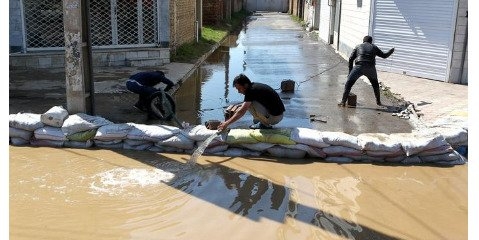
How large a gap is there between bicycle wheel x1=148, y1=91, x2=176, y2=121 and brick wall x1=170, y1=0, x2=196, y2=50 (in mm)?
6228

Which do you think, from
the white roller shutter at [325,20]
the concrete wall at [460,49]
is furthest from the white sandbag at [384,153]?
the white roller shutter at [325,20]

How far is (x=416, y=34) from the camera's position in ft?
40.0

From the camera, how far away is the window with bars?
12867mm

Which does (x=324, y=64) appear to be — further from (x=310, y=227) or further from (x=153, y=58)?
(x=310, y=227)

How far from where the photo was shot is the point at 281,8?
5272cm

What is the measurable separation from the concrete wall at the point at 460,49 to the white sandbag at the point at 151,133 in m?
7.87

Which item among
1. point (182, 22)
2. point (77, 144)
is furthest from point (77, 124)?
point (182, 22)

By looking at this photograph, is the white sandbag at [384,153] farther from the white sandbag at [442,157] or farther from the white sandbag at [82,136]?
the white sandbag at [82,136]

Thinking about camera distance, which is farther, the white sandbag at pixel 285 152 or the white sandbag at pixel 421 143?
the white sandbag at pixel 285 152

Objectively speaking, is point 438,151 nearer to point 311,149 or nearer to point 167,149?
point 311,149

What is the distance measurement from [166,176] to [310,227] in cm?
207

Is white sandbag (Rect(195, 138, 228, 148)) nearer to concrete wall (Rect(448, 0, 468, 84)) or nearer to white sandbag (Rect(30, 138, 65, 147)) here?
white sandbag (Rect(30, 138, 65, 147))

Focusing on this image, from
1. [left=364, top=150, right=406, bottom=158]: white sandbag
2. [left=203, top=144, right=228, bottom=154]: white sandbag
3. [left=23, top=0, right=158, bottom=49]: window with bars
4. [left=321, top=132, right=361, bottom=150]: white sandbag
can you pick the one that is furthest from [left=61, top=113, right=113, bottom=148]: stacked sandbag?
[left=23, top=0, right=158, bottom=49]: window with bars

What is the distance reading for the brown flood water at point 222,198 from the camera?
4.51 meters
